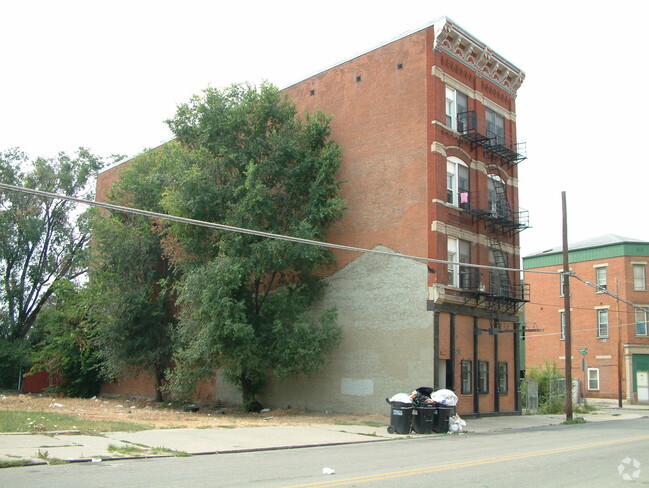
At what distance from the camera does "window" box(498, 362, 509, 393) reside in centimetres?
2934

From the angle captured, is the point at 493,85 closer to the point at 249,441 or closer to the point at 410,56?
the point at 410,56

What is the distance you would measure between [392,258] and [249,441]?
12.5 metres

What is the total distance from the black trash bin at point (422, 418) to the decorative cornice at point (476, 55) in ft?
52.0

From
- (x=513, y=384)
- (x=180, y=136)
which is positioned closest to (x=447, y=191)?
(x=513, y=384)

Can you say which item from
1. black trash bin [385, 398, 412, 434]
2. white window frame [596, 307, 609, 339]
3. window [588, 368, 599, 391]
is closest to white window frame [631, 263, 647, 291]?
white window frame [596, 307, 609, 339]

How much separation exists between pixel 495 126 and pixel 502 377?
12288mm

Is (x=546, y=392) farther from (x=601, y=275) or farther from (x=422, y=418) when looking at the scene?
(x=601, y=275)

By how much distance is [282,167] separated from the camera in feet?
92.3

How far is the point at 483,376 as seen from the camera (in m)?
28.2

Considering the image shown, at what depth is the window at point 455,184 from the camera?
91.3 feet

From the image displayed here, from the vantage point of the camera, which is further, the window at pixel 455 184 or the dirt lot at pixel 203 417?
the window at pixel 455 184

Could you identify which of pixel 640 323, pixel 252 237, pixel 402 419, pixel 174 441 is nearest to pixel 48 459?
pixel 174 441

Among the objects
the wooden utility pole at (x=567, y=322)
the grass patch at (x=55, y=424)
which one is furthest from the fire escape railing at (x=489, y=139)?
the grass patch at (x=55, y=424)

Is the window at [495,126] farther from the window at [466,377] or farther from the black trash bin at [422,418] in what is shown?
the black trash bin at [422,418]
